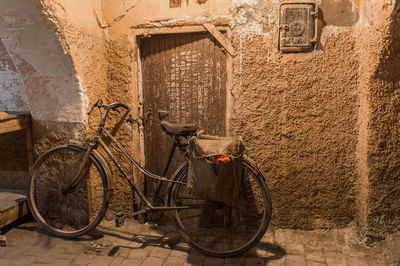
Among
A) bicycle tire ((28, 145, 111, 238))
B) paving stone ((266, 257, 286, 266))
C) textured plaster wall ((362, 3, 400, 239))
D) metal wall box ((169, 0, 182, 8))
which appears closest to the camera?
textured plaster wall ((362, 3, 400, 239))

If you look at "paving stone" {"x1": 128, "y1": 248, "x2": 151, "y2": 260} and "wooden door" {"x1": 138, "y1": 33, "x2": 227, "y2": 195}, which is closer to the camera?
"paving stone" {"x1": 128, "y1": 248, "x2": 151, "y2": 260}

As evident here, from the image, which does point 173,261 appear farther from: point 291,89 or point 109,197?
point 291,89

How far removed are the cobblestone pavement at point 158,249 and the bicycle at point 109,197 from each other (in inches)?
4.9

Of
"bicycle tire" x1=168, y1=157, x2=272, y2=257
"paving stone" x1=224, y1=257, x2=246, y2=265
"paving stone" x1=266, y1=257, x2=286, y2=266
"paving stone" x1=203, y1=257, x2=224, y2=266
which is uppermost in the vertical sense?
"bicycle tire" x1=168, y1=157, x2=272, y2=257

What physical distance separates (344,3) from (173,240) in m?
2.63

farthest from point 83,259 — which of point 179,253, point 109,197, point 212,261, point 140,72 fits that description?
point 140,72

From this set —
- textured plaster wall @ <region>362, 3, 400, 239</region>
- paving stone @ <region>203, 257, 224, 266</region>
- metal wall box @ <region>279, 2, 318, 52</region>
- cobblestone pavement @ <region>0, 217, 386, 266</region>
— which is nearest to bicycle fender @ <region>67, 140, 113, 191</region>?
cobblestone pavement @ <region>0, 217, 386, 266</region>

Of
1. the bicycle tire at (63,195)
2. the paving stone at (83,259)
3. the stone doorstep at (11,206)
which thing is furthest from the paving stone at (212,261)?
the stone doorstep at (11,206)

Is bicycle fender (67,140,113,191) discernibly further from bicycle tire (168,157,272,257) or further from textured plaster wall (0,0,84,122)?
bicycle tire (168,157,272,257)

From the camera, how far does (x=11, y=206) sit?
3.40 m

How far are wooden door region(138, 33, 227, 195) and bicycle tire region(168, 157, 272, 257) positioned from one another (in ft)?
1.86

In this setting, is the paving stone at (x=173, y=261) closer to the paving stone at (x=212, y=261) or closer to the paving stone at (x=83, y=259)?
the paving stone at (x=212, y=261)

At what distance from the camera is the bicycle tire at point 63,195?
3.39 meters

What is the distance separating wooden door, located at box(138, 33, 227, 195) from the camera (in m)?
3.32
